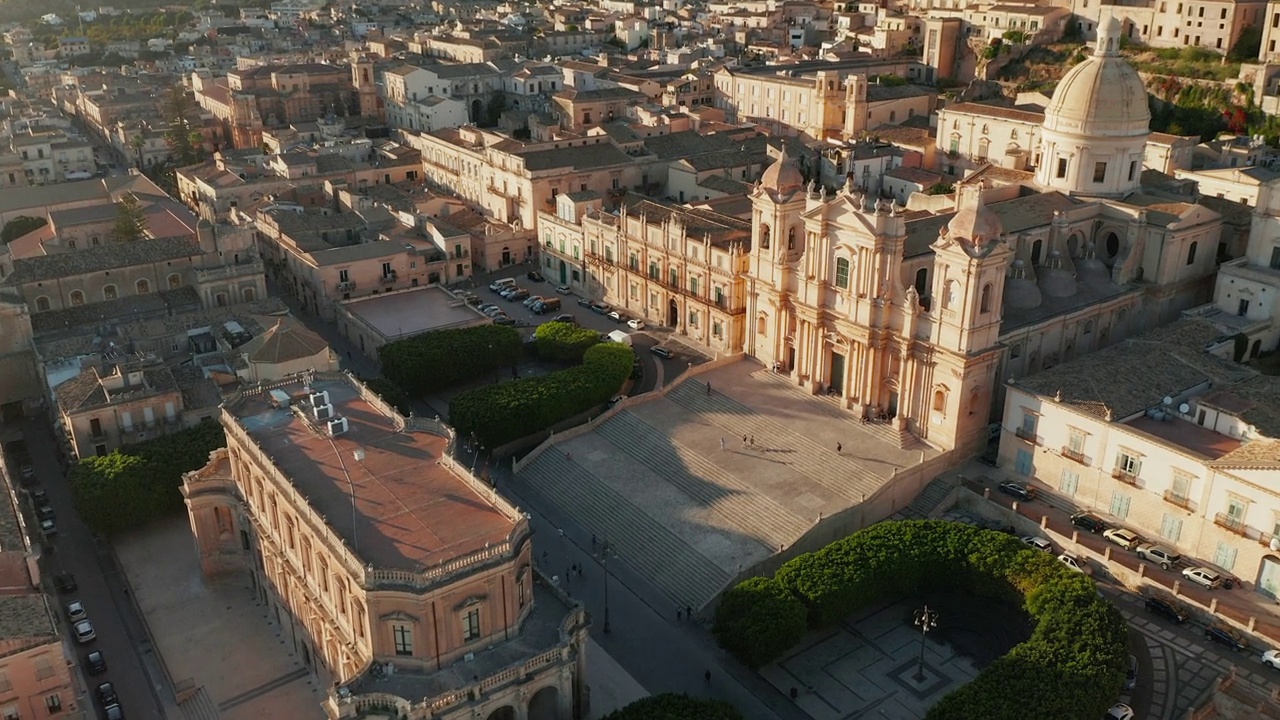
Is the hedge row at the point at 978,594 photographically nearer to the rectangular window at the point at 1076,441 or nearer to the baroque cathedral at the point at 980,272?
the rectangular window at the point at 1076,441

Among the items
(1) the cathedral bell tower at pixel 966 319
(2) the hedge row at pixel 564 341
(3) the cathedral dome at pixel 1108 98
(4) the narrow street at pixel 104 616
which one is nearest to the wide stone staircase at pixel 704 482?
(2) the hedge row at pixel 564 341

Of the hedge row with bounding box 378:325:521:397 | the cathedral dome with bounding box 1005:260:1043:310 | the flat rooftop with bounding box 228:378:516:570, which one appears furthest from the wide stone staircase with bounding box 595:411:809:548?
the cathedral dome with bounding box 1005:260:1043:310

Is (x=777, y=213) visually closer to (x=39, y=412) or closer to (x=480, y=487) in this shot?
(x=480, y=487)

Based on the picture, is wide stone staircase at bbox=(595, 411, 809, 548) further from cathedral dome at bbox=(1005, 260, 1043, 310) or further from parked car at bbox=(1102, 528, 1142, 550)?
cathedral dome at bbox=(1005, 260, 1043, 310)

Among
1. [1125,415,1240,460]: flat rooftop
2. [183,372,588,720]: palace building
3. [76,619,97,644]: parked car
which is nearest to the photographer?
[183,372,588,720]: palace building

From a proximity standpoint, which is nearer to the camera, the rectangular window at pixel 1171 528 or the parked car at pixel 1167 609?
the parked car at pixel 1167 609
